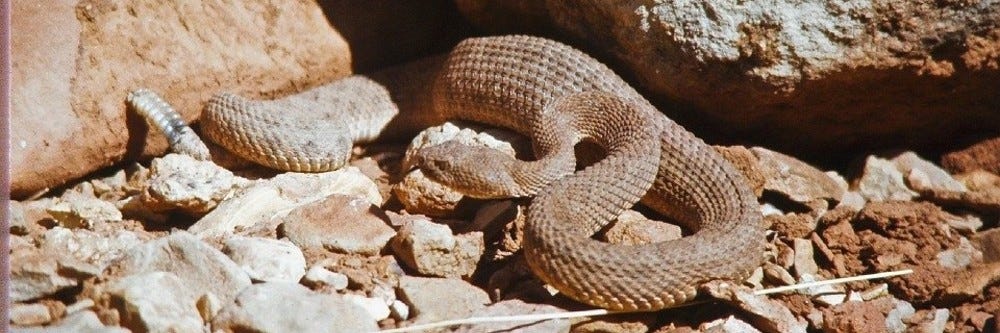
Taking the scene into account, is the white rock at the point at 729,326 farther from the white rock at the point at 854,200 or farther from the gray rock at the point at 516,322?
the white rock at the point at 854,200

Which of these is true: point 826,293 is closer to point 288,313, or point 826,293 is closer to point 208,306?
point 288,313

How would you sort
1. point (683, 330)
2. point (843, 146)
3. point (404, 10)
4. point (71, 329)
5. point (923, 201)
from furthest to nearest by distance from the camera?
point (404, 10), point (843, 146), point (923, 201), point (683, 330), point (71, 329)

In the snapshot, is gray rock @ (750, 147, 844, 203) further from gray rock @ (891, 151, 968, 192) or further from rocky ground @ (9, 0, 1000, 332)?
gray rock @ (891, 151, 968, 192)

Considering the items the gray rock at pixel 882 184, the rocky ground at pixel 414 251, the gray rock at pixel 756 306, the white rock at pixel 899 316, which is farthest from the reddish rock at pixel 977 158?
the gray rock at pixel 756 306

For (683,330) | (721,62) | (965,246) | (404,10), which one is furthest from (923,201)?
(404,10)

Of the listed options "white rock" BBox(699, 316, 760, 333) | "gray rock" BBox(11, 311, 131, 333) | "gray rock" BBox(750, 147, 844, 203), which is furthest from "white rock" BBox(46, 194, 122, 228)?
"gray rock" BBox(750, 147, 844, 203)

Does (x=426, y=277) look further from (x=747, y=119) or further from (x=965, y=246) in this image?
(x=965, y=246)
